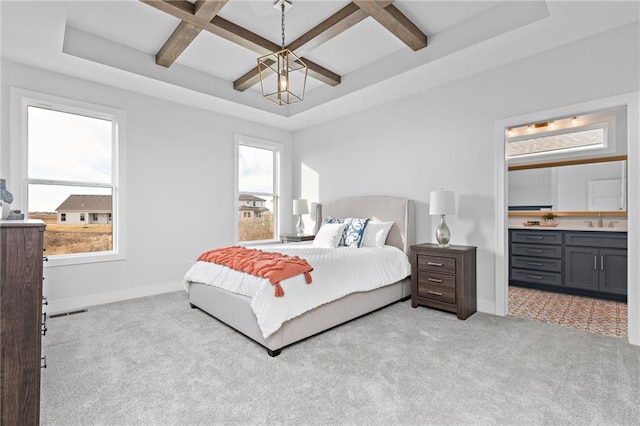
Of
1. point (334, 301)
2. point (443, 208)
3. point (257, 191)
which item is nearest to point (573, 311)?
point (443, 208)

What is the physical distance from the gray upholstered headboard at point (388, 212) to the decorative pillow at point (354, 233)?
0.32 m

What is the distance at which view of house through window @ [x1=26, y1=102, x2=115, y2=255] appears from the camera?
11.4 ft

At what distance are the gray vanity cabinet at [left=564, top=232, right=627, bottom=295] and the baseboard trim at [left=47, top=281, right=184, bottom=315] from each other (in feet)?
17.0

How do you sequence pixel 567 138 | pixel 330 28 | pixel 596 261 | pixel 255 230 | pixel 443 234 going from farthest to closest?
pixel 255 230 → pixel 567 138 → pixel 596 261 → pixel 443 234 → pixel 330 28

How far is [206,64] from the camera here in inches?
155

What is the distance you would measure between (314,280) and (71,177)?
3.10 meters

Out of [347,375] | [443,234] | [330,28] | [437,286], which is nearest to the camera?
[347,375]

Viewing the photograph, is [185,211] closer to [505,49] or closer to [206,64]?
[206,64]

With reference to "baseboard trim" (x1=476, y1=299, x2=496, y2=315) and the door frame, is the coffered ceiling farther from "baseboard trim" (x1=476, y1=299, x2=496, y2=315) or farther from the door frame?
"baseboard trim" (x1=476, y1=299, x2=496, y2=315)

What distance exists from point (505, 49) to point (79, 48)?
4.12 metres

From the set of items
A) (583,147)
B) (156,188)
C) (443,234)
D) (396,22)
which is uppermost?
(396,22)

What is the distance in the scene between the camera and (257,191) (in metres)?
5.48

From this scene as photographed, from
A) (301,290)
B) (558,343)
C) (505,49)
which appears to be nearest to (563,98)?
(505,49)

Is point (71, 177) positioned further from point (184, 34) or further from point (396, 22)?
point (396, 22)
